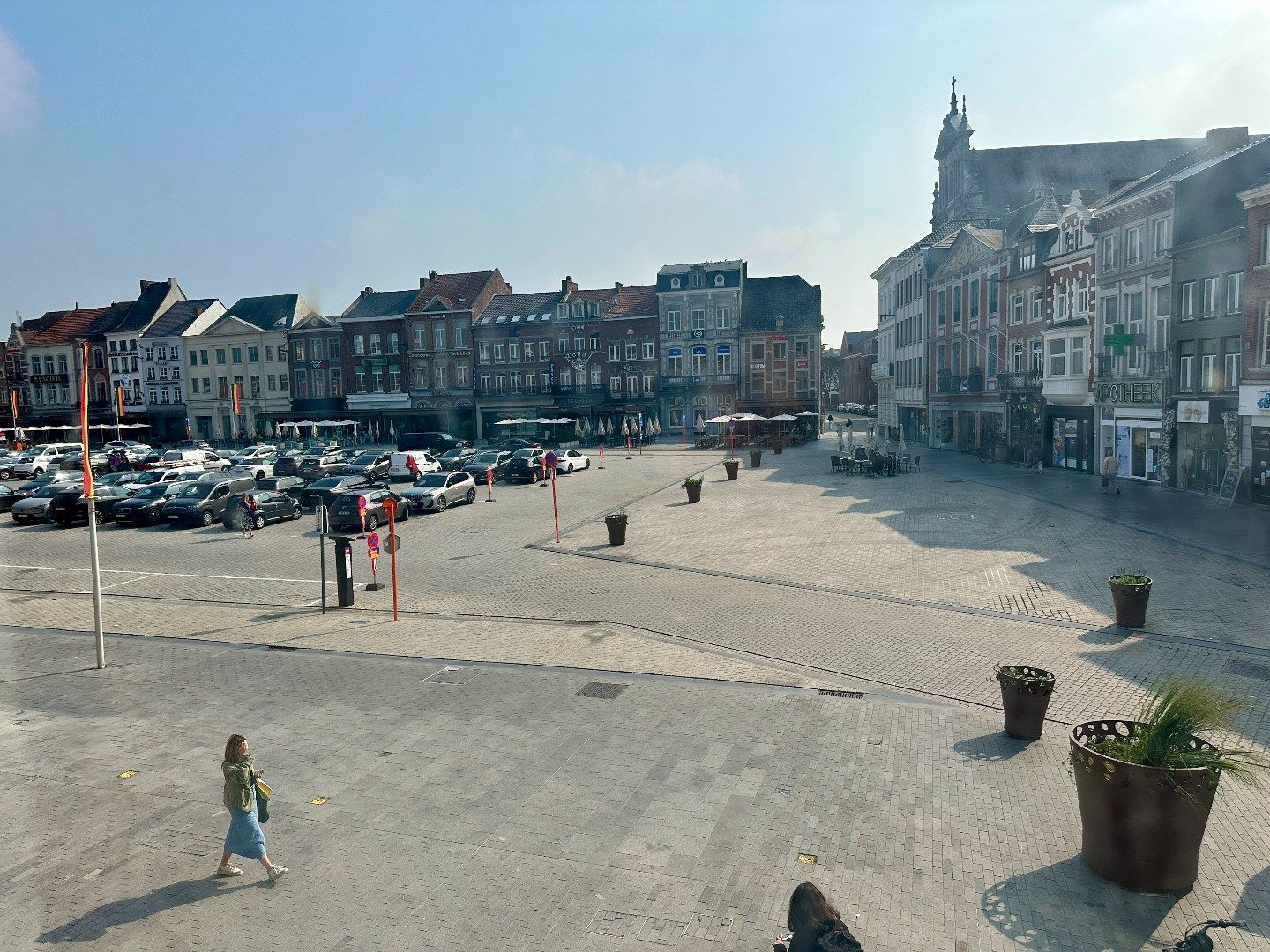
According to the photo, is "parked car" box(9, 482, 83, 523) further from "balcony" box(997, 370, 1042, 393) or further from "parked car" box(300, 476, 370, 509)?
"balcony" box(997, 370, 1042, 393)

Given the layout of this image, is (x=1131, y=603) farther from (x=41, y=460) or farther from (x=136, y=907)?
(x=41, y=460)

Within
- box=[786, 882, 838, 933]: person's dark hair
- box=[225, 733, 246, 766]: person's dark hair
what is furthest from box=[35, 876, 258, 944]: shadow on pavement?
box=[786, 882, 838, 933]: person's dark hair

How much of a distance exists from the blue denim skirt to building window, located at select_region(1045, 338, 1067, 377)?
128ft

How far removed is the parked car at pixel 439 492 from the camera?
30.7 meters

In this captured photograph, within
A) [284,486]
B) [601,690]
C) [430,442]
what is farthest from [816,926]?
[430,442]

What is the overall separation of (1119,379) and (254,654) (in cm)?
3297

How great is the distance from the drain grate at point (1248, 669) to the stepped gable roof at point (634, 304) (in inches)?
2443

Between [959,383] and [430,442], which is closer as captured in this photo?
[959,383]

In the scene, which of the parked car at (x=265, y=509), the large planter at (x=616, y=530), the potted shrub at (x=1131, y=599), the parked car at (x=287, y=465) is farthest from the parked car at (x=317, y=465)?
the potted shrub at (x=1131, y=599)

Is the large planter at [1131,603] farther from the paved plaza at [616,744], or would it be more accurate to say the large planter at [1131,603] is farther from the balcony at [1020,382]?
the balcony at [1020,382]

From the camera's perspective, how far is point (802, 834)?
7859 mm

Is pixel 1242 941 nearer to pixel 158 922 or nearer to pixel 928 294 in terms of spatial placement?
pixel 158 922

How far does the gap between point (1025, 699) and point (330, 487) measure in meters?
26.9

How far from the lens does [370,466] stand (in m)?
39.5
